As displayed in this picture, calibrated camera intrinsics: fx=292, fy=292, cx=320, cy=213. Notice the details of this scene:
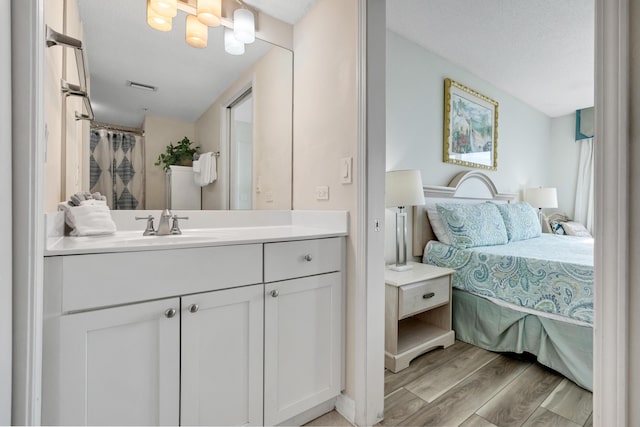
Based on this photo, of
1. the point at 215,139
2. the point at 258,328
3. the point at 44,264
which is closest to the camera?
the point at 44,264

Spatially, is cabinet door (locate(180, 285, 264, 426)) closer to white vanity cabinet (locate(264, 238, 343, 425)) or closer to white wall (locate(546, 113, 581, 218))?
white vanity cabinet (locate(264, 238, 343, 425))

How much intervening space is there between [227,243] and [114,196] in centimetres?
71

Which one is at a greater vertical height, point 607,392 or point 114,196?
point 114,196

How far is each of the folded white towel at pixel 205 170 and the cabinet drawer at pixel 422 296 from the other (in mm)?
1330

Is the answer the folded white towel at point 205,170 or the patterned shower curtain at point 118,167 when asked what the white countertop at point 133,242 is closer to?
the patterned shower curtain at point 118,167

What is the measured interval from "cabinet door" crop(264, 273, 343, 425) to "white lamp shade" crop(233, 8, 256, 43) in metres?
1.39

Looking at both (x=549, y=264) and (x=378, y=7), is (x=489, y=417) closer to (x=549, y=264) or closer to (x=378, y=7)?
(x=549, y=264)

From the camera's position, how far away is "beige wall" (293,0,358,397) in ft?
4.55

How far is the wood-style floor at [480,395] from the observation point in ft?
4.65

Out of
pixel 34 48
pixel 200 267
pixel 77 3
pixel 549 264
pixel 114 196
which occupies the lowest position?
pixel 549 264

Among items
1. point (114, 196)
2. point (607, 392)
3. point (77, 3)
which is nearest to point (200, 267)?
point (114, 196)

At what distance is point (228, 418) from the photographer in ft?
3.60

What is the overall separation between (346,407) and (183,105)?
175 cm

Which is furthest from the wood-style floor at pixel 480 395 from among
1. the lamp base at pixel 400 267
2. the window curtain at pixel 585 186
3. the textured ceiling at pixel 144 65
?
the window curtain at pixel 585 186
